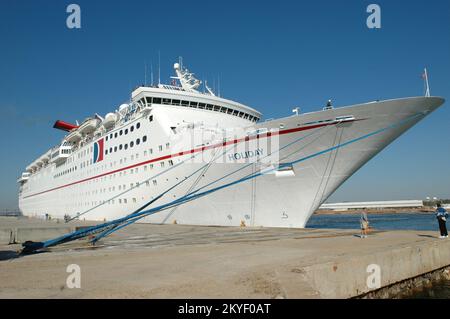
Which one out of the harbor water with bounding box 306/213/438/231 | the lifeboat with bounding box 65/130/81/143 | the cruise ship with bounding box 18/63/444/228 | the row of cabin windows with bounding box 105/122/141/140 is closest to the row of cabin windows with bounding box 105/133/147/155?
the cruise ship with bounding box 18/63/444/228

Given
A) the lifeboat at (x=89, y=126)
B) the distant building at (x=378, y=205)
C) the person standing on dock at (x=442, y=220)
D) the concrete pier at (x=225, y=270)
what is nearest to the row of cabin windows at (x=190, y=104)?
the concrete pier at (x=225, y=270)

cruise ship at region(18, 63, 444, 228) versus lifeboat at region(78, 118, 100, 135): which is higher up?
lifeboat at region(78, 118, 100, 135)

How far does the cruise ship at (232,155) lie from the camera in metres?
12.7

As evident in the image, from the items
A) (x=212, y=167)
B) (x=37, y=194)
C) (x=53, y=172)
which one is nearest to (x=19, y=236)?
(x=212, y=167)

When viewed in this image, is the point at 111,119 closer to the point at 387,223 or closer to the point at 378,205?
the point at 387,223

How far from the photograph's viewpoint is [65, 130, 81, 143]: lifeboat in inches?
1341

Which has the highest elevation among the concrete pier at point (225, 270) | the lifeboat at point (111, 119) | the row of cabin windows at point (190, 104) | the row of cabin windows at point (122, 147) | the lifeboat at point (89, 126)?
the lifeboat at point (89, 126)

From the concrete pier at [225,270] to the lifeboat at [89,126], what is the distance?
23.1m

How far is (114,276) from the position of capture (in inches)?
227

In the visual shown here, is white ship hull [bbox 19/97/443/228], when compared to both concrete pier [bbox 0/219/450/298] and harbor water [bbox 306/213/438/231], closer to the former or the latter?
concrete pier [bbox 0/219/450/298]

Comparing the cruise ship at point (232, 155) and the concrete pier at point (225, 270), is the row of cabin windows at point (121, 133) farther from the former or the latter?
the concrete pier at point (225, 270)

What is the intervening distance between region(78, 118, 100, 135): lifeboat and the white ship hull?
515 inches

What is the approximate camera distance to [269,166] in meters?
13.9

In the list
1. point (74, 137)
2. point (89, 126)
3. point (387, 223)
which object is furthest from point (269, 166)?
point (387, 223)
